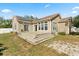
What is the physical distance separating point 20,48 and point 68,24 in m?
0.82

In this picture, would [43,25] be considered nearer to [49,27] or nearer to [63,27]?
[49,27]

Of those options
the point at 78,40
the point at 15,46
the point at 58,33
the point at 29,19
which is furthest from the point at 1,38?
the point at 78,40

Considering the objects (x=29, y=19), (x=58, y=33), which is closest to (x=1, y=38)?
(x=29, y=19)

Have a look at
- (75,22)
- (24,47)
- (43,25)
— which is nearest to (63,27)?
(75,22)

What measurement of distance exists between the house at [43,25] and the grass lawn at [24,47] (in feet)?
0.36

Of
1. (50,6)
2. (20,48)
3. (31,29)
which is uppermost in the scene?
(50,6)

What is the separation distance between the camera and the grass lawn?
4.23 metres

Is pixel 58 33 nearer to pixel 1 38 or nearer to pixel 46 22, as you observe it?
pixel 46 22

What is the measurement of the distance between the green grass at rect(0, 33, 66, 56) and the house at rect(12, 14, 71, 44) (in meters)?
0.14

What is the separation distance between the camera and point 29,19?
429 cm

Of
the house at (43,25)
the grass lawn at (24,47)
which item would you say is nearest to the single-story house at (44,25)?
the house at (43,25)

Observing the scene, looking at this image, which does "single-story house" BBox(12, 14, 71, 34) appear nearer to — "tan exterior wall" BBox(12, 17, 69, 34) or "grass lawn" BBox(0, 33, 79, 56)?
"tan exterior wall" BBox(12, 17, 69, 34)

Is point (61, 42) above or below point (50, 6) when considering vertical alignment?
below

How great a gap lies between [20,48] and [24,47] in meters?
0.06
